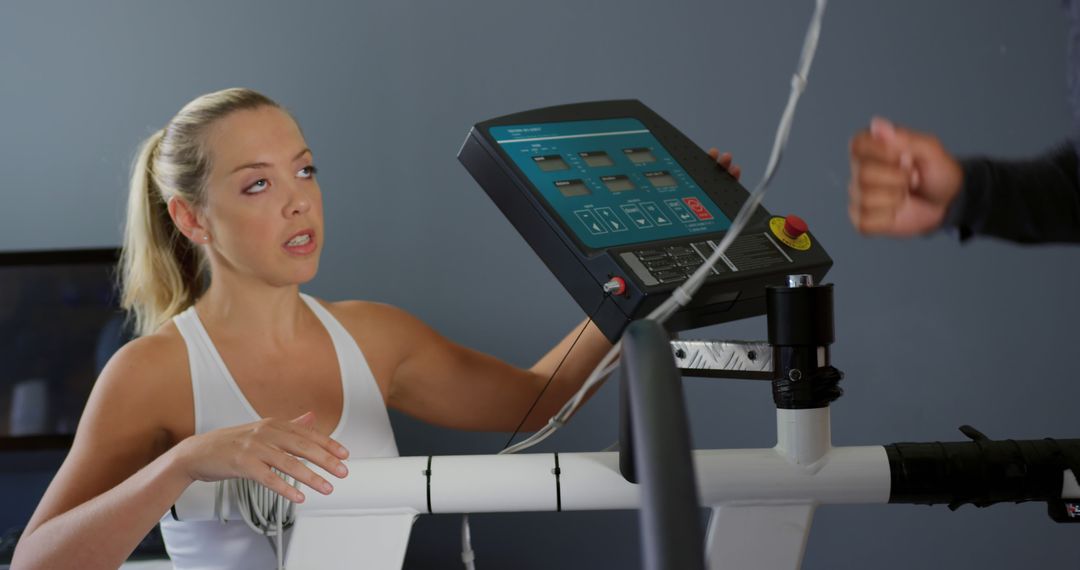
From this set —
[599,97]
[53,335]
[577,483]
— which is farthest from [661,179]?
[53,335]

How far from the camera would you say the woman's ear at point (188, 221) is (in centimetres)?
166

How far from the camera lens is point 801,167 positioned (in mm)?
2352

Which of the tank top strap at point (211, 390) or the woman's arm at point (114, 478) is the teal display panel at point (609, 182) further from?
the tank top strap at point (211, 390)

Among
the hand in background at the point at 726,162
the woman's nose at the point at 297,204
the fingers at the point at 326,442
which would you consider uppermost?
the hand in background at the point at 726,162

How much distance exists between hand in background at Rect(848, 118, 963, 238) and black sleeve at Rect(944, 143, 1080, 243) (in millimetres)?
15

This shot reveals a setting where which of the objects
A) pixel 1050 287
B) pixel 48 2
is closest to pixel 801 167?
pixel 1050 287

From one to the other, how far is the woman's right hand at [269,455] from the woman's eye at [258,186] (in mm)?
552

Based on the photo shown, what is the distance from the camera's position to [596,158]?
124 cm

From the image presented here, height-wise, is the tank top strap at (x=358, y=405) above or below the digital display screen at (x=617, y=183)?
below

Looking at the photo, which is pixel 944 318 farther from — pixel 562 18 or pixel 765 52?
pixel 562 18

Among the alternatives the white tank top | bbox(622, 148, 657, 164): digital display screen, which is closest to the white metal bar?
bbox(622, 148, 657, 164): digital display screen

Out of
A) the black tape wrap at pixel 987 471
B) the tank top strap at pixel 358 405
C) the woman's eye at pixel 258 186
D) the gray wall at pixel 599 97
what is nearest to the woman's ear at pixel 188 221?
the woman's eye at pixel 258 186

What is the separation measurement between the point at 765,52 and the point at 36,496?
189 centimetres

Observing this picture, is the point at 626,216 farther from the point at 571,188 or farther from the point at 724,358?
the point at 724,358
